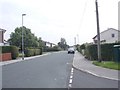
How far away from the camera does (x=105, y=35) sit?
8594cm

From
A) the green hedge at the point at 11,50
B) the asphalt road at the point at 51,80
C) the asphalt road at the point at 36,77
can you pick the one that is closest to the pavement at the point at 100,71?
the asphalt road at the point at 51,80

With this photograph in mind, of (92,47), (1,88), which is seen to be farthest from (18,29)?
(1,88)

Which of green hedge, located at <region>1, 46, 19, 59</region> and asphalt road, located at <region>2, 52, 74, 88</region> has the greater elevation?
green hedge, located at <region>1, 46, 19, 59</region>

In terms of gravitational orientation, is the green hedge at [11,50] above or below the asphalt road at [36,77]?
above

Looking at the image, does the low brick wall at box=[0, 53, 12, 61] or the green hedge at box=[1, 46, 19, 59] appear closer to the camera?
the low brick wall at box=[0, 53, 12, 61]

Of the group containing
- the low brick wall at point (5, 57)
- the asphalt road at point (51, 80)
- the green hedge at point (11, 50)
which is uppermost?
the green hedge at point (11, 50)

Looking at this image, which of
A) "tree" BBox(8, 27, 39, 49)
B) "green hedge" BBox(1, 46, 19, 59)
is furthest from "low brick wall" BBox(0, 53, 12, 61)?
"tree" BBox(8, 27, 39, 49)

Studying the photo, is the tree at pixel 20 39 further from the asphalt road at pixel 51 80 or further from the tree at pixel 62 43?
the tree at pixel 62 43

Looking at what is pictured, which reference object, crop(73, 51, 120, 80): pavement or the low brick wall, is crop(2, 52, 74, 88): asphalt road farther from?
the low brick wall

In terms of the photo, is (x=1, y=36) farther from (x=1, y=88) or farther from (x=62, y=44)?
(x=62, y=44)

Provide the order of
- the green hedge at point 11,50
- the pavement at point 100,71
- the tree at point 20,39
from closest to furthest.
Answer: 1. the pavement at point 100,71
2. the green hedge at point 11,50
3. the tree at point 20,39

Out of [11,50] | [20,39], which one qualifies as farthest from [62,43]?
[11,50]

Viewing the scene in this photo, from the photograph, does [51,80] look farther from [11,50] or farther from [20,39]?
[20,39]

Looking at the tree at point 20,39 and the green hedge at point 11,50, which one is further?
the tree at point 20,39
